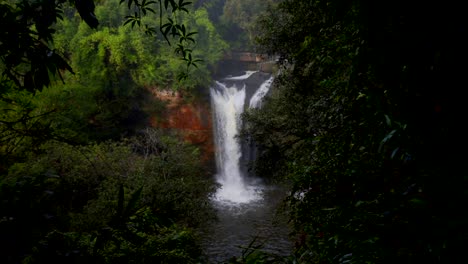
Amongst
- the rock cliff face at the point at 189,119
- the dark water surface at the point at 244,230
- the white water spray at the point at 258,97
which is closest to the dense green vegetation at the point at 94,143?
the rock cliff face at the point at 189,119

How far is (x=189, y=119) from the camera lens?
2123 cm

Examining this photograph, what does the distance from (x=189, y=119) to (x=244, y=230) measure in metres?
8.93

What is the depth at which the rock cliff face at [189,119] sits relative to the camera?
2084cm

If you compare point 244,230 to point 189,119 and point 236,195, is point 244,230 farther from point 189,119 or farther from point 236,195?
point 189,119

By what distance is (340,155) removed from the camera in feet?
9.19

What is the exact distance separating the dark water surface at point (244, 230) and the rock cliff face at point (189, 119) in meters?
4.64

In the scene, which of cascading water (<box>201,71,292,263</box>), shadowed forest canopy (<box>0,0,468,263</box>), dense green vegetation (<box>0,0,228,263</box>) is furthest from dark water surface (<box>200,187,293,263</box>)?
shadowed forest canopy (<box>0,0,468,263</box>)

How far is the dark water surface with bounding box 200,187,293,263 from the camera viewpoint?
12.4 metres

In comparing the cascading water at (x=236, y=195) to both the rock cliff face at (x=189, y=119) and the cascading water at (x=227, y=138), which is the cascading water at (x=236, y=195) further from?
the rock cliff face at (x=189, y=119)

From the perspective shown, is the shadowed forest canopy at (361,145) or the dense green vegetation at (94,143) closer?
the shadowed forest canopy at (361,145)

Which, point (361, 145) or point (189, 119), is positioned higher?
point (361, 145)

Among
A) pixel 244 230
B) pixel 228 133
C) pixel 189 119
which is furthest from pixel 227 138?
pixel 244 230

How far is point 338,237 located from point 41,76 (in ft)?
5.83

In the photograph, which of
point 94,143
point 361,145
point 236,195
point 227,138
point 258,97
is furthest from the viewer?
point 258,97
